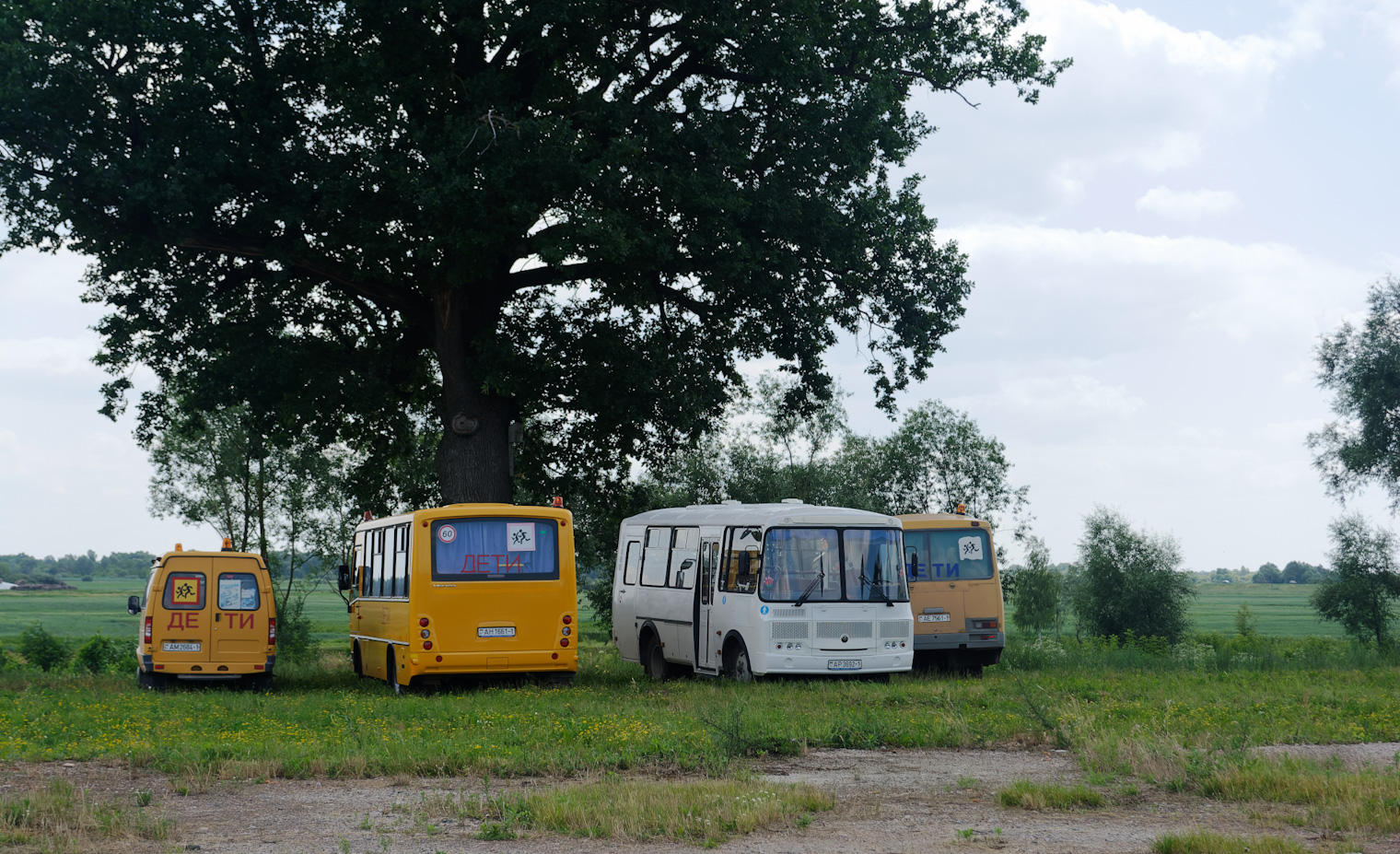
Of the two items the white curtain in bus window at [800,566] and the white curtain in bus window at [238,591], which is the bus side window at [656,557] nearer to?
the white curtain in bus window at [800,566]

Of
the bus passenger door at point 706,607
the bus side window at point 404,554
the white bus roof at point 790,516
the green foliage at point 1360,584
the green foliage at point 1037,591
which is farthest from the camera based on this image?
the green foliage at point 1037,591

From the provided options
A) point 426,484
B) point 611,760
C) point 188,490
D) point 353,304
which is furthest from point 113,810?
point 188,490

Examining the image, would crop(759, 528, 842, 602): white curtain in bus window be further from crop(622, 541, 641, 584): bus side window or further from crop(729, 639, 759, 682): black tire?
crop(622, 541, 641, 584): bus side window

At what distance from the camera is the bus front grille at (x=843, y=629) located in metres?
20.4

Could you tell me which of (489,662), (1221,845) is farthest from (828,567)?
(1221,845)

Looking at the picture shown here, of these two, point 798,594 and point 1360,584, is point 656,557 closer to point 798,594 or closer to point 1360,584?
point 798,594

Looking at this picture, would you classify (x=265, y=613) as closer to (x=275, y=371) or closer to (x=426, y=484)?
(x=275, y=371)

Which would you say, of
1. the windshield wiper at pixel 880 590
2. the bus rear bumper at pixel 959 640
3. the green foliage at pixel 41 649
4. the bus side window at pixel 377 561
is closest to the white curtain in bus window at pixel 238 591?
the bus side window at pixel 377 561

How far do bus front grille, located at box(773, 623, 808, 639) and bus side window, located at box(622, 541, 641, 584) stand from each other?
590cm

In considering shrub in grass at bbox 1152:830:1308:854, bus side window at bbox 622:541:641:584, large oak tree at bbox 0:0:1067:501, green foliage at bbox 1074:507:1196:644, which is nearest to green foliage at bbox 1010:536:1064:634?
green foliage at bbox 1074:507:1196:644

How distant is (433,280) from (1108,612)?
1393 inches

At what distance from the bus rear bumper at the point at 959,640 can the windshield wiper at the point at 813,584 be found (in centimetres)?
476

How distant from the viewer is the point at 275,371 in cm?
2695

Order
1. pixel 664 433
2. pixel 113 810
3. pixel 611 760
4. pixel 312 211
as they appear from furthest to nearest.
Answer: pixel 664 433
pixel 312 211
pixel 611 760
pixel 113 810
